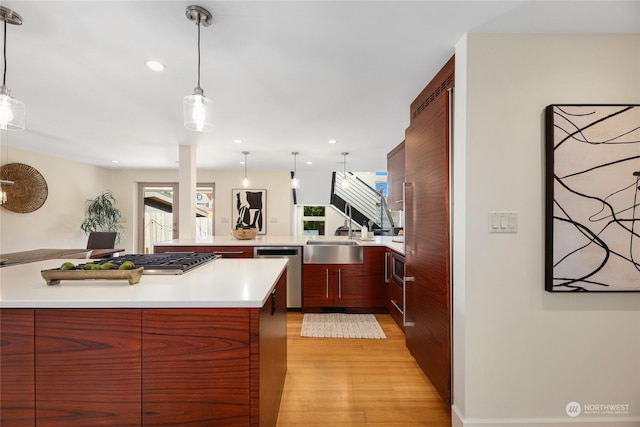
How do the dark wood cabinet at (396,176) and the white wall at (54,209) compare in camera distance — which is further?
the white wall at (54,209)

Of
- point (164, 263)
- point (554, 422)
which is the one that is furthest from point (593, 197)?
point (164, 263)

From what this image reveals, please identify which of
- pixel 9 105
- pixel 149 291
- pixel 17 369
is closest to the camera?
pixel 17 369

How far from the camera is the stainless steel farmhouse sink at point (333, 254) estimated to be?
11.2 feet

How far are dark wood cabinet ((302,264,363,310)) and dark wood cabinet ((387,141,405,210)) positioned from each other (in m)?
0.89

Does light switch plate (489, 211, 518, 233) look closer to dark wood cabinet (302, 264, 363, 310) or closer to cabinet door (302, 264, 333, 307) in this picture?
dark wood cabinet (302, 264, 363, 310)

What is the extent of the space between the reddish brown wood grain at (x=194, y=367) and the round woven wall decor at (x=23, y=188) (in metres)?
4.74

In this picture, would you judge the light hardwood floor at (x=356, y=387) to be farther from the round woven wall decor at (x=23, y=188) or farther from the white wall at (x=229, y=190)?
the round woven wall decor at (x=23, y=188)

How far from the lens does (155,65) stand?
1.85 metres

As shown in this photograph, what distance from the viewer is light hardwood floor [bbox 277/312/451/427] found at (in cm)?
168

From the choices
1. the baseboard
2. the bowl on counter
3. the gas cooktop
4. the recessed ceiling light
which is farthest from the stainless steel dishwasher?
the baseboard

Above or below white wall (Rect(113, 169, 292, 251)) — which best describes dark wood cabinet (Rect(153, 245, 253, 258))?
below

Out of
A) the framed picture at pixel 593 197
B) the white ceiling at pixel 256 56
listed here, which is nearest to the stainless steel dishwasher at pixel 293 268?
the white ceiling at pixel 256 56

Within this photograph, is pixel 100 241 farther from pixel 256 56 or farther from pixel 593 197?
pixel 593 197

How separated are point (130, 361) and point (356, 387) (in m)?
→ 1.48
